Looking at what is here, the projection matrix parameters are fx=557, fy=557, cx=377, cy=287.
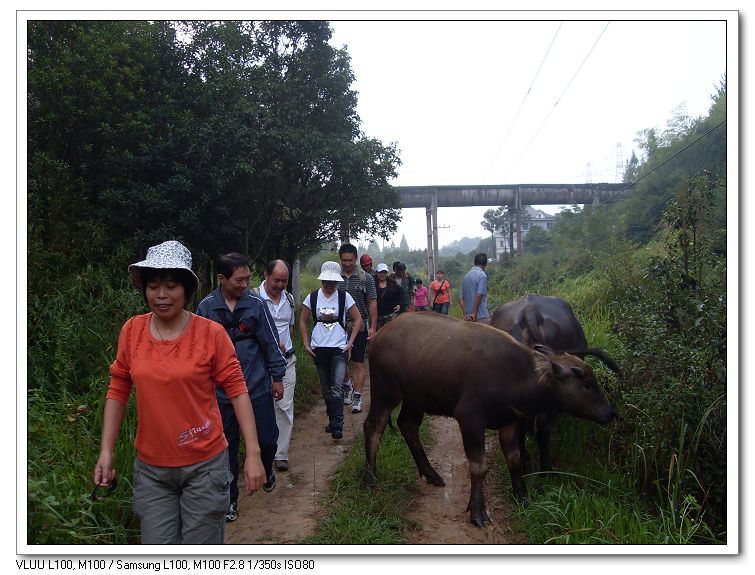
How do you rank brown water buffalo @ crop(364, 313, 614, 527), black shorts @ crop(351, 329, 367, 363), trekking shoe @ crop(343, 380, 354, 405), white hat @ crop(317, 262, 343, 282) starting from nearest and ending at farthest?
brown water buffalo @ crop(364, 313, 614, 527) → white hat @ crop(317, 262, 343, 282) → black shorts @ crop(351, 329, 367, 363) → trekking shoe @ crop(343, 380, 354, 405)

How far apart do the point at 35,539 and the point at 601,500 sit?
3.66 metres

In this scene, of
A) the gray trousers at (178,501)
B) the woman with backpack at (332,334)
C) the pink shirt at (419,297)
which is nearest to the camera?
the gray trousers at (178,501)

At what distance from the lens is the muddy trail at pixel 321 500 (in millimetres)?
3916

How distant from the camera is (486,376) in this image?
4.23 metres

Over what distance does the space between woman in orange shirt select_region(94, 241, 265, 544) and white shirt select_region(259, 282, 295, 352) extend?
230 centimetres

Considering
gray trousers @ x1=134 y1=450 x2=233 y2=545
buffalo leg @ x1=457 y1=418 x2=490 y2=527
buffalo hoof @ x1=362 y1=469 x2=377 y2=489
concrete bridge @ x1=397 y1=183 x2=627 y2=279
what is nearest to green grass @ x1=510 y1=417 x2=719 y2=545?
buffalo leg @ x1=457 y1=418 x2=490 y2=527

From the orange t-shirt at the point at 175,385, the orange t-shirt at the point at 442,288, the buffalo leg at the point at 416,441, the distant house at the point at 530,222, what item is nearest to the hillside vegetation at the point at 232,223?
the buffalo leg at the point at 416,441

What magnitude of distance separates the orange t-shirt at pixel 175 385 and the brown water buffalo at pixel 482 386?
210 cm

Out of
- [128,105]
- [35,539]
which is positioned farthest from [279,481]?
[128,105]

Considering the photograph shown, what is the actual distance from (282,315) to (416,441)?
5.37 ft

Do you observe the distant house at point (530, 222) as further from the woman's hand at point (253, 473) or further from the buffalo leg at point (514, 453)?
the woman's hand at point (253, 473)

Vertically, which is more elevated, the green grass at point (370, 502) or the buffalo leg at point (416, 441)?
the buffalo leg at point (416, 441)

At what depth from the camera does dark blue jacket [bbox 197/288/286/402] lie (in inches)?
152

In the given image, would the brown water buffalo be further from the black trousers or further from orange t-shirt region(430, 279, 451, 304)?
orange t-shirt region(430, 279, 451, 304)
